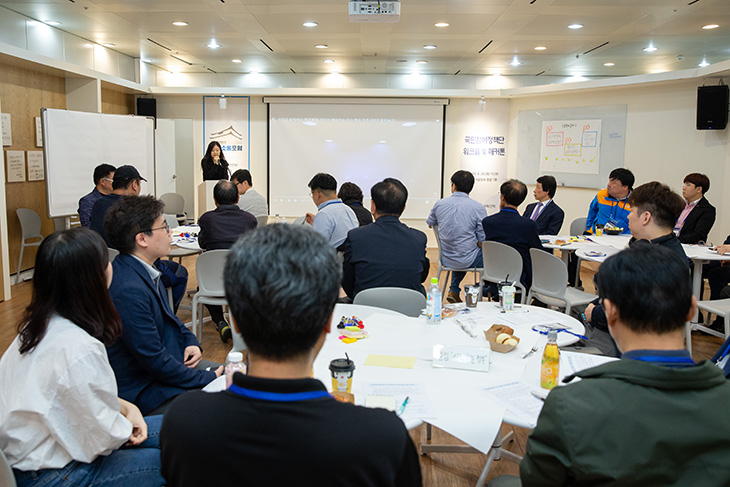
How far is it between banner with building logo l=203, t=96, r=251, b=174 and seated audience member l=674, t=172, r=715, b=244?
23.3 feet

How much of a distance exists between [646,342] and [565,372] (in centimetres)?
88

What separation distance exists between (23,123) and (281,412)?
7.65 m

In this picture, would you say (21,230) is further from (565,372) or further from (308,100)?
(565,372)

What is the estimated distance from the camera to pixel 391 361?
93.7 inches

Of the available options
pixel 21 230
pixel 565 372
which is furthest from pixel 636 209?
pixel 21 230

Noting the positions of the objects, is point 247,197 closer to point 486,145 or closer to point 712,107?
point 486,145

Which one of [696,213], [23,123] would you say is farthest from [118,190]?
[696,213]

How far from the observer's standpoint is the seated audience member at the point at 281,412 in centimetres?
98

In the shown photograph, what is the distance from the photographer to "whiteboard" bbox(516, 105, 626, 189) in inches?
341

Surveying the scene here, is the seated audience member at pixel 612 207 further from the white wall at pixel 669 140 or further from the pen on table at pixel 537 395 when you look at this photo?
the pen on table at pixel 537 395

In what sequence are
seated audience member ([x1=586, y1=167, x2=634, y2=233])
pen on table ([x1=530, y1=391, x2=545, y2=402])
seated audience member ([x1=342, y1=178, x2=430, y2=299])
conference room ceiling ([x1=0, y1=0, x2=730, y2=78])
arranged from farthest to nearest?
conference room ceiling ([x1=0, y1=0, x2=730, y2=78]) < seated audience member ([x1=586, y1=167, x2=634, y2=233]) < seated audience member ([x1=342, y1=178, x2=430, y2=299]) < pen on table ([x1=530, y1=391, x2=545, y2=402])

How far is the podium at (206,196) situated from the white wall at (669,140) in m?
5.97

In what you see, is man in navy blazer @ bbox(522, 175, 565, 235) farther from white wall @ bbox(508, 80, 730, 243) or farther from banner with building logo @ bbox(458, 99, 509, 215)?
banner with building logo @ bbox(458, 99, 509, 215)

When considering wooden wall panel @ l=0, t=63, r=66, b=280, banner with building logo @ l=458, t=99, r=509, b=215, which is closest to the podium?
wooden wall panel @ l=0, t=63, r=66, b=280
